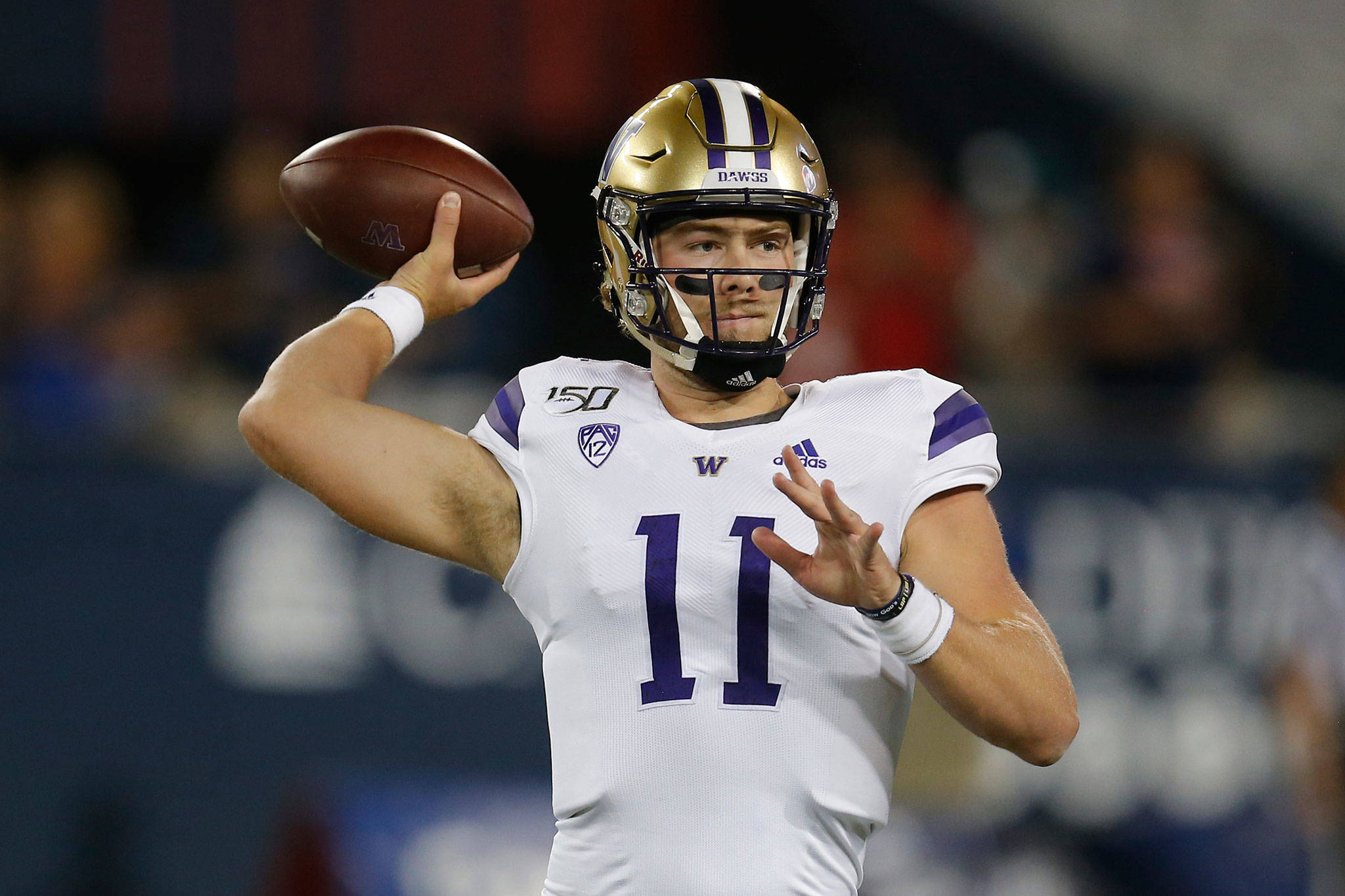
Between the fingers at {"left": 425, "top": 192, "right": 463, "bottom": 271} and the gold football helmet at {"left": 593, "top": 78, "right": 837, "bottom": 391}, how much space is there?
0.78ft

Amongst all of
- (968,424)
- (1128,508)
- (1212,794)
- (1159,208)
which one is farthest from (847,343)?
(968,424)

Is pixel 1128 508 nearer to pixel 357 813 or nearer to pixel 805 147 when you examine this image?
pixel 357 813

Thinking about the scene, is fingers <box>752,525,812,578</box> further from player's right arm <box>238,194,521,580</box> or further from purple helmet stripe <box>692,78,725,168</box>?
purple helmet stripe <box>692,78,725,168</box>

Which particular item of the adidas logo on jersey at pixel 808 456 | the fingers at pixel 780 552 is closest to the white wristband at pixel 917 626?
the fingers at pixel 780 552

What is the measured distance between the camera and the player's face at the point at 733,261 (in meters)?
2.48

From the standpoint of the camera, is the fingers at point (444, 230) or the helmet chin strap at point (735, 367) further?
the fingers at point (444, 230)

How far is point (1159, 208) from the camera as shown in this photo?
5.91 m

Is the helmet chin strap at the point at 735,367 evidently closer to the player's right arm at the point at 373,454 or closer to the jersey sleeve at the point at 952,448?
the jersey sleeve at the point at 952,448

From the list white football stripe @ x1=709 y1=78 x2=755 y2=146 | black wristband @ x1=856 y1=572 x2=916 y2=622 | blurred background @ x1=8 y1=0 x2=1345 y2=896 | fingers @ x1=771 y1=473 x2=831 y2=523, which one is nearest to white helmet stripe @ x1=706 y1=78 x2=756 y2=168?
white football stripe @ x1=709 y1=78 x2=755 y2=146

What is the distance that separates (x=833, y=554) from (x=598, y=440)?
0.52 m

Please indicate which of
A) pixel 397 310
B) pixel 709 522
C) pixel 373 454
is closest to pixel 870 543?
pixel 709 522

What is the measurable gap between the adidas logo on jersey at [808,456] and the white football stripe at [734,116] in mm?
441

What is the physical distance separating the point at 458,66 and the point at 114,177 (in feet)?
4.83

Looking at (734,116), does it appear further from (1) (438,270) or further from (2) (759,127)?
(1) (438,270)
